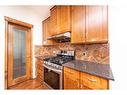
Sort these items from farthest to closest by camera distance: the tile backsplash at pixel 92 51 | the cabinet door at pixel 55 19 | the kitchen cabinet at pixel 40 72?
the kitchen cabinet at pixel 40 72
the cabinet door at pixel 55 19
the tile backsplash at pixel 92 51

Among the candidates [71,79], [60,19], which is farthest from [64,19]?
[71,79]

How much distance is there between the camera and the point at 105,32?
130cm

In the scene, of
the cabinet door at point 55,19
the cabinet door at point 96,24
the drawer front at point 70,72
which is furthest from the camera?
the cabinet door at point 55,19

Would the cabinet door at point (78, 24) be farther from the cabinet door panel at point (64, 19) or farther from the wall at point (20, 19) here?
the wall at point (20, 19)

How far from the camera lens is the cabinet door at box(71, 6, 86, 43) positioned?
64.4 inches

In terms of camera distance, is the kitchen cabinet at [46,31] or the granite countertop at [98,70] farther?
the kitchen cabinet at [46,31]

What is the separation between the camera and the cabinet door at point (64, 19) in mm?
1958

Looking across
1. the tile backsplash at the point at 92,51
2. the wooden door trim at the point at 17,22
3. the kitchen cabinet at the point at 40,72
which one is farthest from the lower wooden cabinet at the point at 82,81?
the wooden door trim at the point at 17,22

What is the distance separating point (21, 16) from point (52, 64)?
5.56 ft

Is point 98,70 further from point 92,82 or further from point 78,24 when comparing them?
point 78,24

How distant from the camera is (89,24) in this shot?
5.00ft

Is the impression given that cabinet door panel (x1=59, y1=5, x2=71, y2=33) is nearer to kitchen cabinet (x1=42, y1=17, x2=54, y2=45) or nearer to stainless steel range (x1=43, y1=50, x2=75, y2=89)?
stainless steel range (x1=43, y1=50, x2=75, y2=89)

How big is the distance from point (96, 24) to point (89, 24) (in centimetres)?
14

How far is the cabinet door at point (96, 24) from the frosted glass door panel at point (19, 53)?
202 cm
